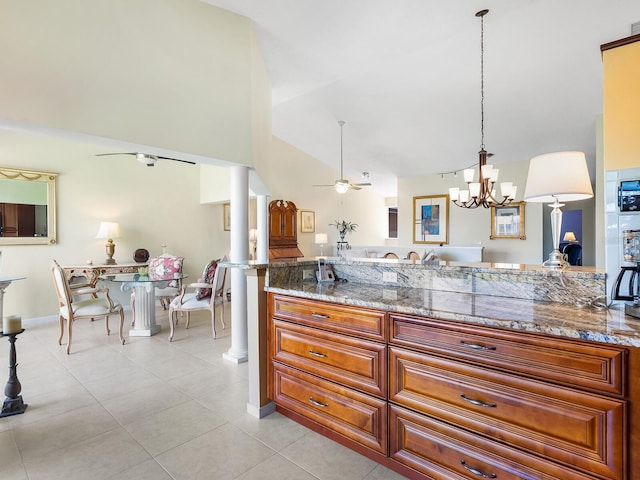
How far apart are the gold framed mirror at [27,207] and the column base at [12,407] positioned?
11.1ft

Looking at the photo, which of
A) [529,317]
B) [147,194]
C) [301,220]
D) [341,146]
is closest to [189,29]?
[529,317]

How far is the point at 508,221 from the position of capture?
7.20 m

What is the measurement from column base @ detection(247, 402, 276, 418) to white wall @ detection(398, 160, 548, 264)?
256 inches

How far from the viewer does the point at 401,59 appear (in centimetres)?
412

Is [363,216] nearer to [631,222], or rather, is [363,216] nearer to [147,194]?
[147,194]

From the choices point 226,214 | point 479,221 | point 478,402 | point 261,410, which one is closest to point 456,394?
point 478,402

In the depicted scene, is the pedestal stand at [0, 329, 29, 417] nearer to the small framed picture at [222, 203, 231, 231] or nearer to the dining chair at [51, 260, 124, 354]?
the dining chair at [51, 260, 124, 354]

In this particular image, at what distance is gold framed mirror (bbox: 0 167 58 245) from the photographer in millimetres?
4801

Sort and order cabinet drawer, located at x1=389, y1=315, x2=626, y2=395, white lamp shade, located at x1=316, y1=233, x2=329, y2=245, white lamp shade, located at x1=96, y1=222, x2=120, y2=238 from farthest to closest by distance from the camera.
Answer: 1. white lamp shade, located at x1=316, y1=233, x2=329, y2=245
2. white lamp shade, located at x1=96, y1=222, x2=120, y2=238
3. cabinet drawer, located at x1=389, y1=315, x2=626, y2=395

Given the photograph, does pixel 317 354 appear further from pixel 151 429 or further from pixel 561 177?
pixel 561 177

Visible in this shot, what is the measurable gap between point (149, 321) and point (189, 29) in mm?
3631

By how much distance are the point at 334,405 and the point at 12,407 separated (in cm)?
251

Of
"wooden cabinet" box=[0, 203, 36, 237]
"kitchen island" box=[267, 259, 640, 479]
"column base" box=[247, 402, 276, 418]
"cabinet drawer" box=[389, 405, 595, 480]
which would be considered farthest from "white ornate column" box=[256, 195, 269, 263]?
"cabinet drawer" box=[389, 405, 595, 480]

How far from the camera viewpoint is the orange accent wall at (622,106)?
159 centimetres
